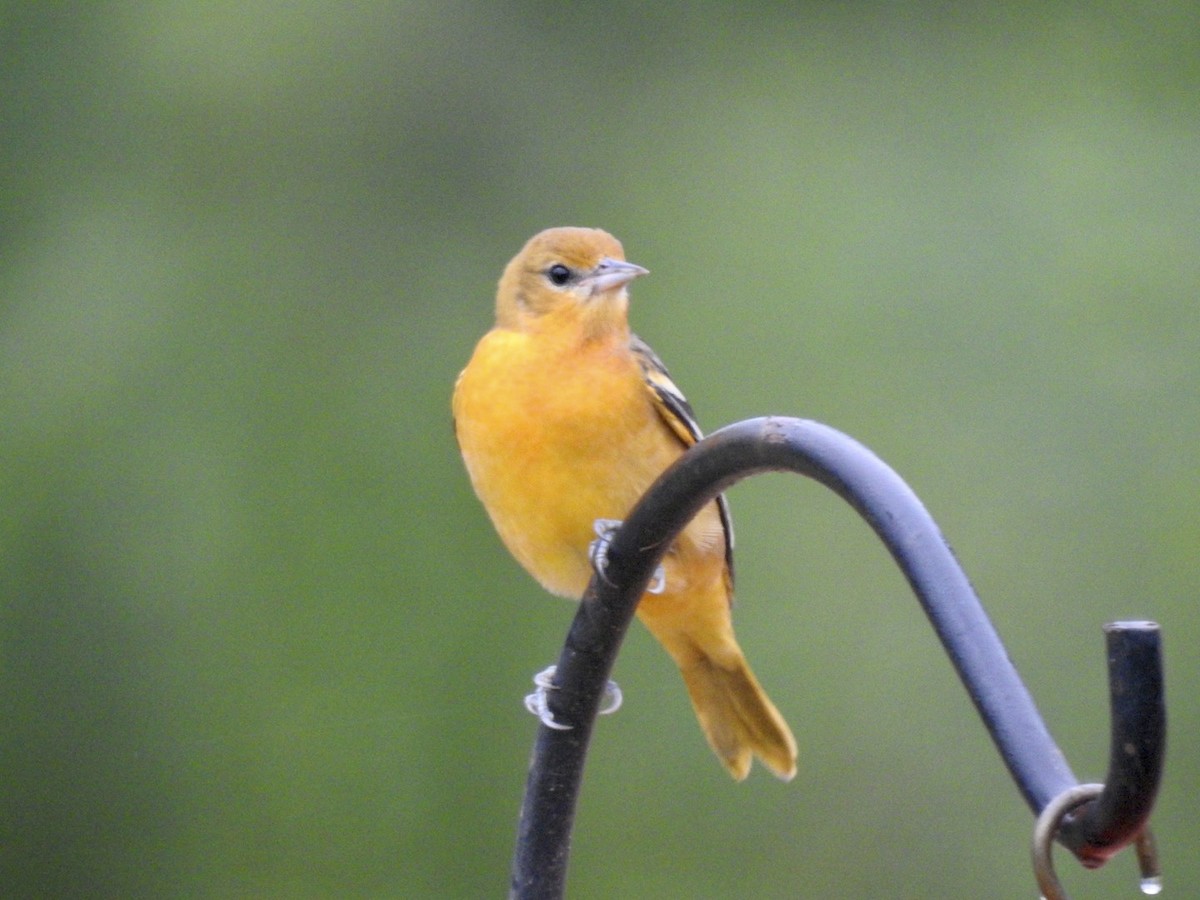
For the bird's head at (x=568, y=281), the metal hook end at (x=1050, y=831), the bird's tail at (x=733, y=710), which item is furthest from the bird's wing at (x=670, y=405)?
the metal hook end at (x=1050, y=831)

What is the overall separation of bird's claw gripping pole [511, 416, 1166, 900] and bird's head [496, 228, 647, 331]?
Answer: 1177 mm

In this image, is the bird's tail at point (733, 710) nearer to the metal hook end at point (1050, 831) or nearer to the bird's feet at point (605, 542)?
the bird's feet at point (605, 542)

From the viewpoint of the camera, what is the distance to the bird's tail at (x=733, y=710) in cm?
324

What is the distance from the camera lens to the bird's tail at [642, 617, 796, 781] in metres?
3.24

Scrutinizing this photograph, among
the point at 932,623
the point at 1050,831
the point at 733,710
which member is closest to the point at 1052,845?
the point at 1050,831

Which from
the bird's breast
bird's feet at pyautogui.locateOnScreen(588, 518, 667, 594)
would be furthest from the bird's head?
bird's feet at pyautogui.locateOnScreen(588, 518, 667, 594)

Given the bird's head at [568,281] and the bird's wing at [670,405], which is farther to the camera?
the bird's head at [568,281]

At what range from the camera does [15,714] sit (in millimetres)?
4754

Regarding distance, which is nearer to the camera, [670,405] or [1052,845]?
[1052,845]

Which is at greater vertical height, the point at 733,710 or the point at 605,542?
the point at 605,542

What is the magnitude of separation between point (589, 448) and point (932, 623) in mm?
1593

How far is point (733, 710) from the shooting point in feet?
10.8

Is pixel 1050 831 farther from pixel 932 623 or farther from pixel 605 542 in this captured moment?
pixel 605 542

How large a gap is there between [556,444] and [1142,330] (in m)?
2.60
